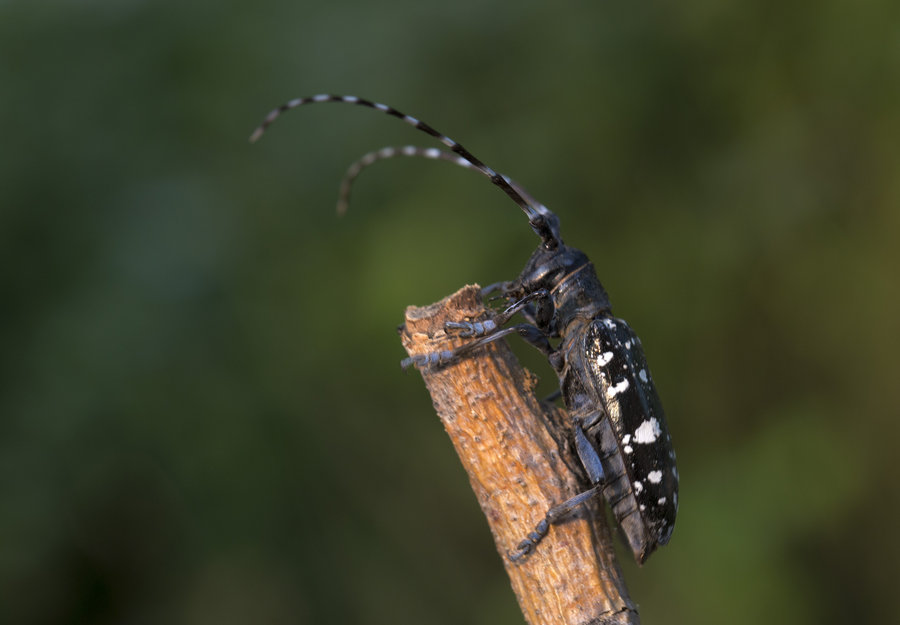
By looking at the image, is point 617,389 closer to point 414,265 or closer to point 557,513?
point 557,513

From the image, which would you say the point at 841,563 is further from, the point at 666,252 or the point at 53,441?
the point at 53,441

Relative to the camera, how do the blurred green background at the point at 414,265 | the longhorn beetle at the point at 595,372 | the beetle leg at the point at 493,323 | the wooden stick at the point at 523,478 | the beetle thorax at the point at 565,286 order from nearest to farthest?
the wooden stick at the point at 523,478 → the beetle leg at the point at 493,323 → the longhorn beetle at the point at 595,372 → the beetle thorax at the point at 565,286 → the blurred green background at the point at 414,265

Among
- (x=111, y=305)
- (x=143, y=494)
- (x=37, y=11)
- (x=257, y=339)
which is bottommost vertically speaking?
(x=143, y=494)

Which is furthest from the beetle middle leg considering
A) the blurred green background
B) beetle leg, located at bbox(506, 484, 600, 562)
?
the blurred green background

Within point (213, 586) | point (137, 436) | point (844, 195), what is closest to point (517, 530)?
point (137, 436)

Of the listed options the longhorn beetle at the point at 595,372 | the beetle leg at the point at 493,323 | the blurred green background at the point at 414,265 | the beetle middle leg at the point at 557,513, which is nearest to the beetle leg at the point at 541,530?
→ the beetle middle leg at the point at 557,513

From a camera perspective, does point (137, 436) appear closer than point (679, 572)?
Yes

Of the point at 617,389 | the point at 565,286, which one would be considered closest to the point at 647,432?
the point at 617,389

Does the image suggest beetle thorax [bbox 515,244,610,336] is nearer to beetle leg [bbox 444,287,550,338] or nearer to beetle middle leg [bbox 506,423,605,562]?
beetle leg [bbox 444,287,550,338]

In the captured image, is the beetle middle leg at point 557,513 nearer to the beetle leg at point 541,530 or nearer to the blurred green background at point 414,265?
the beetle leg at point 541,530
